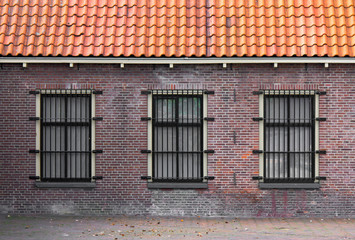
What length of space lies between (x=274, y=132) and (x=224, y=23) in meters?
2.86

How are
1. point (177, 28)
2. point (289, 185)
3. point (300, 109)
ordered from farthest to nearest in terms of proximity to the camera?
1. point (177, 28)
2. point (300, 109)
3. point (289, 185)

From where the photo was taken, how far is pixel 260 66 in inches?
644

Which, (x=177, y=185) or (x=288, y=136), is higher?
(x=288, y=136)

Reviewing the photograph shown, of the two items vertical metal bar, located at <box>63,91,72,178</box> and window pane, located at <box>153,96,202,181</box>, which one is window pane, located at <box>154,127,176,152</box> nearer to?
window pane, located at <box>153,96,202,181</box>

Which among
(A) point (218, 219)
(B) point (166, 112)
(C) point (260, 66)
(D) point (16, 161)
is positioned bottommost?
(A) point (218, 219)

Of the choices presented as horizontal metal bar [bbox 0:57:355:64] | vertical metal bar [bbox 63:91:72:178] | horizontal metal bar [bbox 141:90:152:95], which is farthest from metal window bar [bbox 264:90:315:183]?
vertical metal bar [bbox 63:91:72:178]

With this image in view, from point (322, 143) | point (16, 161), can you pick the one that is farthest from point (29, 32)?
point (322, 143)

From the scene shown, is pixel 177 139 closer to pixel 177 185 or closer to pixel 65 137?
pixel 177 185

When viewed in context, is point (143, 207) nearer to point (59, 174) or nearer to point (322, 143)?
point (59, 174)

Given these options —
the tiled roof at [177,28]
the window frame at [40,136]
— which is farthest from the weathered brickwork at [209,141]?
the tiled roof at [177,28]

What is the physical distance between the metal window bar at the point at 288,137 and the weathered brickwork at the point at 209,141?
271 millimetres

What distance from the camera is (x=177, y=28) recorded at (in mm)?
16828

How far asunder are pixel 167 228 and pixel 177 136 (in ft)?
8.33

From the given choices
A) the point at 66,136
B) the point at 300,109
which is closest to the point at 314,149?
the point at 300,109
